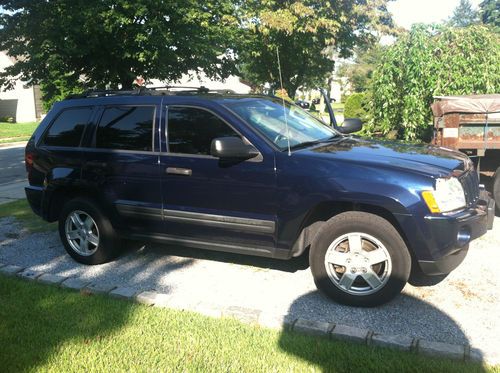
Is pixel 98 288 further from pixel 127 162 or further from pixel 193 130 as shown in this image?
pixel 193 130

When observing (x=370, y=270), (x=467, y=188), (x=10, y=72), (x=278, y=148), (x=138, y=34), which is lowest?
(x=370, y=270)

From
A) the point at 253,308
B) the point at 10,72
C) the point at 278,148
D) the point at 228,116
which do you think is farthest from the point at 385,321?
the point at 10,72

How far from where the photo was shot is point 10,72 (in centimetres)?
1078

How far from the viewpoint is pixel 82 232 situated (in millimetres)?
5148

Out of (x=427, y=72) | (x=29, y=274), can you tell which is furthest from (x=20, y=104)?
(x=29, y=274)

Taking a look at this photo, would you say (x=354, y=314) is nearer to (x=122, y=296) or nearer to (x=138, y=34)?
→ (x=122, y=296)

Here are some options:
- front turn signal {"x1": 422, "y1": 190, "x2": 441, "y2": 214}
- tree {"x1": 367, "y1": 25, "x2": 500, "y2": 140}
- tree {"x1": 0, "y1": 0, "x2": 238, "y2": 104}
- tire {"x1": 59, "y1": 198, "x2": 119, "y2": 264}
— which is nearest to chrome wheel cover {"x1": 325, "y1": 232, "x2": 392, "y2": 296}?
front turn signal {"x1": 422, "y1": 190, "x2": 441, "y2": 214}

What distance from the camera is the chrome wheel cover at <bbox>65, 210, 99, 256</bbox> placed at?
5.11 metres

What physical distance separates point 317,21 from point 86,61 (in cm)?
927

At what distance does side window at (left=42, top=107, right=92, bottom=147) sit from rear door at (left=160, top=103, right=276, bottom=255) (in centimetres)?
113

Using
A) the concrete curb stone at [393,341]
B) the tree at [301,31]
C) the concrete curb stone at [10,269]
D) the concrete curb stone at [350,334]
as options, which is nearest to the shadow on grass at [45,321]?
the concrete curb stone at [10,269]

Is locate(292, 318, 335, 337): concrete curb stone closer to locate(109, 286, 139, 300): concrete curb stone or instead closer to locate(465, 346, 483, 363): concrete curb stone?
locate(465, 346, 483, 363): concrete curb stone

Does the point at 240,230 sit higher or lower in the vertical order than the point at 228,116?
lower

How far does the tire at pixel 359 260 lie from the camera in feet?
12.2
